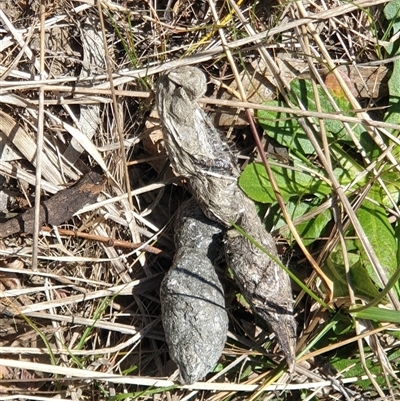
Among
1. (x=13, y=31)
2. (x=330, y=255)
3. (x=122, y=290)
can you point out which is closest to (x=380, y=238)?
(x=330, y=255)

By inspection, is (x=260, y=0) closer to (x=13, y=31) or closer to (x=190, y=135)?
(x=190, y=135)

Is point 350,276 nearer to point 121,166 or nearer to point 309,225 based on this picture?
point 309,225

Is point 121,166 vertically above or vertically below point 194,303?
above

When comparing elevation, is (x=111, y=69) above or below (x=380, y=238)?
above

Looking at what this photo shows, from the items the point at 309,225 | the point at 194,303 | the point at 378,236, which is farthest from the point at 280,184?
the point at 194,303

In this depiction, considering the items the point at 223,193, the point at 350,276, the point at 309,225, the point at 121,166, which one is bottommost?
the point at 350,276

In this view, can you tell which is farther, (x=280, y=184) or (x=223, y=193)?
(x=280, y=184)

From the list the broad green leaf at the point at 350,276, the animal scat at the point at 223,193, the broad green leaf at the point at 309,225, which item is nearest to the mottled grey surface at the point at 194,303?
the animal scat at the point at 223,193
